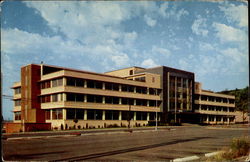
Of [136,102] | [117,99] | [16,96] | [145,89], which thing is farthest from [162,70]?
[16,96]

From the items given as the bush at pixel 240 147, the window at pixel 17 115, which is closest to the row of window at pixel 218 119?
the window at pixel 17 115

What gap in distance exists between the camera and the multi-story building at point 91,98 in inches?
1886

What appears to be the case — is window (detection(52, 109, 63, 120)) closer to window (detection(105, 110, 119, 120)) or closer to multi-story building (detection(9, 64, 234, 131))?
multi-story building (detection(9, 64, 234, 131))

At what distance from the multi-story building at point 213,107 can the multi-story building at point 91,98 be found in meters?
10.6

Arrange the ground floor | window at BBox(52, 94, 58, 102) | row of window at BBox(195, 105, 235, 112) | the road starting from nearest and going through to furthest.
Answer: the road
the ground floor
window at BBox(52, 94, 58, 102)
row of window at BBox(195, 105, 235, 112)

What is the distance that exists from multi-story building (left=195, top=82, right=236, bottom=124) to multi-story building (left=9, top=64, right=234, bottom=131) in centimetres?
1058

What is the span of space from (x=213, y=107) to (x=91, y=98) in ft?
175

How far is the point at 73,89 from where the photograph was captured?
47.9m

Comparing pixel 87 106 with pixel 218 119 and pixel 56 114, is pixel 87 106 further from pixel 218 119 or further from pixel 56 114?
pixel 218 119

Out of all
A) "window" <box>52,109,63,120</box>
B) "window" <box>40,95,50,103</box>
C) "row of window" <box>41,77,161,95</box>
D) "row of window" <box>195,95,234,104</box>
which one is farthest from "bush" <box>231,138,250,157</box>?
"row of window" <box>195,95,234,104</box>

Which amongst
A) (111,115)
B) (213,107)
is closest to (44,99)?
(111,115)

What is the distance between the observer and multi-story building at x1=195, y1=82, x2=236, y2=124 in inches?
3206

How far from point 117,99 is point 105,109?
4.57 m

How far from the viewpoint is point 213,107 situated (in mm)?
88438
